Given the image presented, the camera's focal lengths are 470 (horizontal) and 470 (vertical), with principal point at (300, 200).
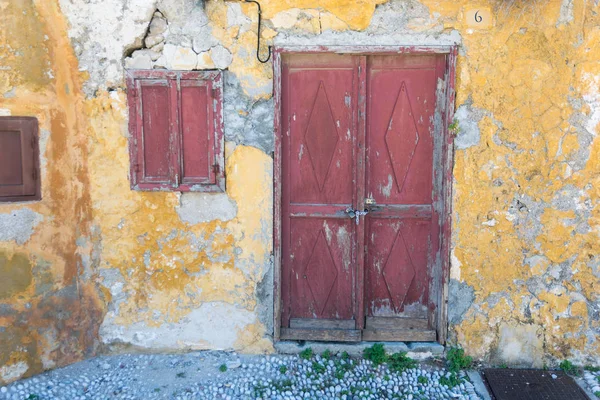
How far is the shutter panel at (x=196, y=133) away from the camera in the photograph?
10.6 feet

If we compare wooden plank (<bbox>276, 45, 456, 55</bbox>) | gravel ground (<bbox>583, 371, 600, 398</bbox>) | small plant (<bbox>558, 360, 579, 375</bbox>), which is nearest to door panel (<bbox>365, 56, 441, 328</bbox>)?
wooden plank (<bbox>276, 45, 456, 55</bbox>)

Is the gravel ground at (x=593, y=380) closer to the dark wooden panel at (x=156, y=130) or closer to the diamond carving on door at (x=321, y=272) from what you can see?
the diamond carving on door at (x=321, y=272)

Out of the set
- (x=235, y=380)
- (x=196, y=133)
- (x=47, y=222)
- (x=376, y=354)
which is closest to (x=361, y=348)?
(x=376, y=354)

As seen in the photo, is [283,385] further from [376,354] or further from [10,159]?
[10,159]

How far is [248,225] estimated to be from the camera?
130 inches

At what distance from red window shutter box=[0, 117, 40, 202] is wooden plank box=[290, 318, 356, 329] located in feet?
6.53

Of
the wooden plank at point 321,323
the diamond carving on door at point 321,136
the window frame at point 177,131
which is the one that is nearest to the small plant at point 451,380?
the wooden plank at point 321,323

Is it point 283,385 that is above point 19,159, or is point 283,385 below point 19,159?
below

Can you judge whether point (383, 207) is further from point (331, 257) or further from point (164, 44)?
point (164, 44)

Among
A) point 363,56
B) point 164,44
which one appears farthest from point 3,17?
point 363,56

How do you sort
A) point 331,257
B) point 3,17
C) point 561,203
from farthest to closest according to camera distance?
point 331,257 < point 561,203 < point 3,17

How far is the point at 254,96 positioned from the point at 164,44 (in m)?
0.70

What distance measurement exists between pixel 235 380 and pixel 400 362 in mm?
1157

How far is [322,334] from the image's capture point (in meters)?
3.43
